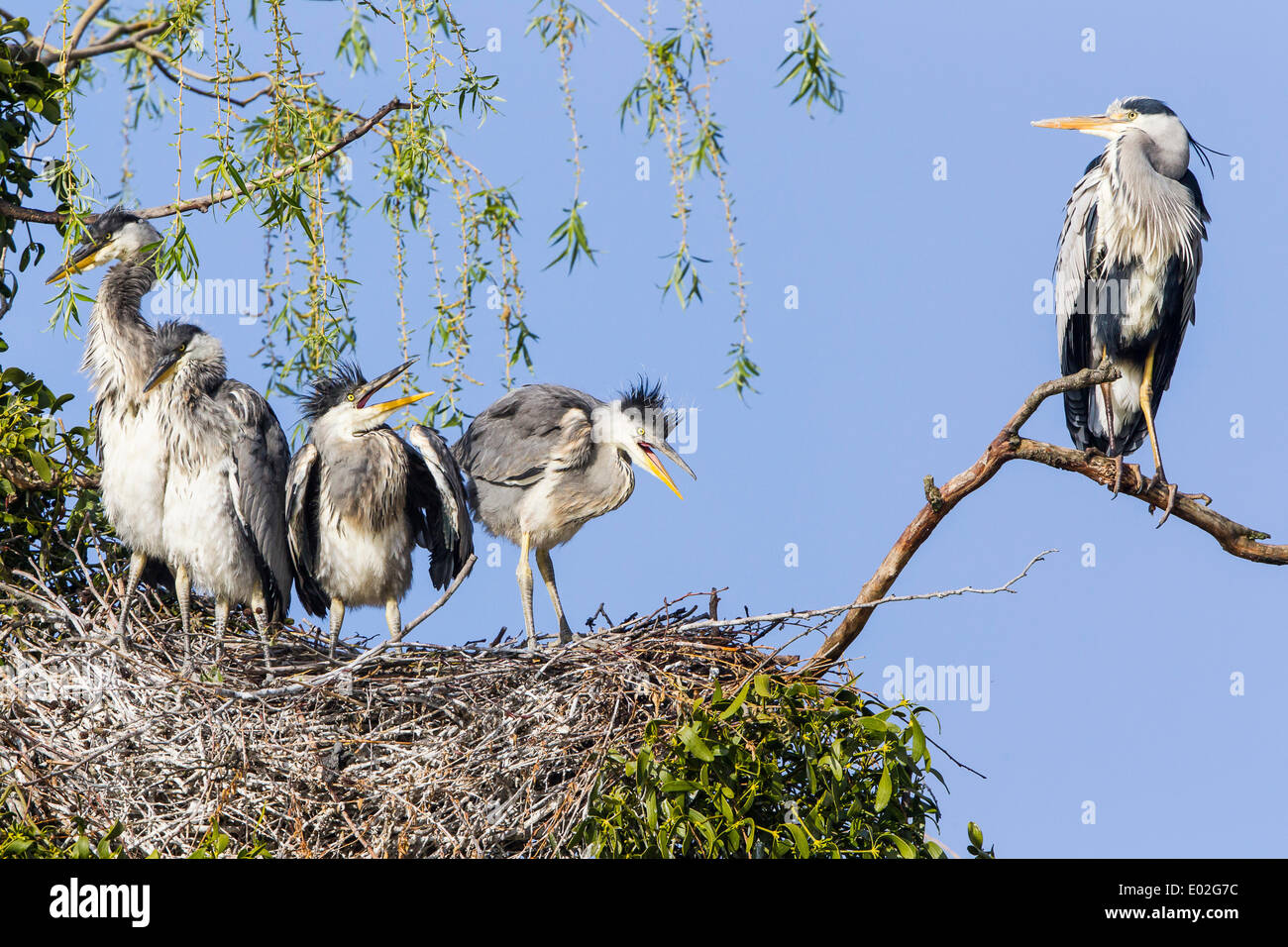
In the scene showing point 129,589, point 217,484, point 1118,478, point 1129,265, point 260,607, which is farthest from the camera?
point 1129,265

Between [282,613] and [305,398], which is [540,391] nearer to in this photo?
[305,398]

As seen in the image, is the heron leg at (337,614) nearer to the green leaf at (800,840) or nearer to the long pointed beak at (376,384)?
the long pointed beak at (376,384)

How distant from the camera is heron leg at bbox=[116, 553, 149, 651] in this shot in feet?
11.8

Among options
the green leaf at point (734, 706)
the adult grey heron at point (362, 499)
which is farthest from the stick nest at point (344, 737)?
the adult grey heron at point (362, 499)

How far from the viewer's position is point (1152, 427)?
4500 millimetres

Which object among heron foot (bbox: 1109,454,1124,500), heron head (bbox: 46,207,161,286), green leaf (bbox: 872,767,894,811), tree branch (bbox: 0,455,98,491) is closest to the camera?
green leaf (bbox: 872,767,894,811)

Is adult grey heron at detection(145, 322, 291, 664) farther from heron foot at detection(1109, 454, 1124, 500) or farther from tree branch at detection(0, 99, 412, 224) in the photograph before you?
heron foot at detection(1109, 454, 1124, 500)

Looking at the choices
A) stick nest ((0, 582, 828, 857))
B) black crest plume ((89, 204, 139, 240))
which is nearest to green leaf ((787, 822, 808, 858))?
stick nest ((0, 582, 828, 857))

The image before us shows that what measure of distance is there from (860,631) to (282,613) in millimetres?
1793

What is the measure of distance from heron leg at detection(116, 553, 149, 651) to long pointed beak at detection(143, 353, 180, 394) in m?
0.48

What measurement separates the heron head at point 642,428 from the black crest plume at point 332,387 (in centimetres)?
75

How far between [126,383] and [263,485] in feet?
1.60

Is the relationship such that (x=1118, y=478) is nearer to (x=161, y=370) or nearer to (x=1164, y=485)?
(x=1164, y=485)

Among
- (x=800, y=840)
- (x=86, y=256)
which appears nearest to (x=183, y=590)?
(x=86, y=256)
